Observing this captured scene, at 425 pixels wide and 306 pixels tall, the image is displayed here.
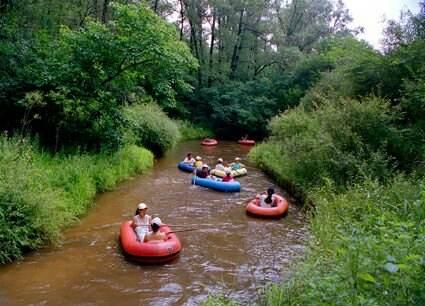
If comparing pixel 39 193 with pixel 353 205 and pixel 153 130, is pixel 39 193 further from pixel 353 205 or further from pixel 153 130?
pixel 153 130

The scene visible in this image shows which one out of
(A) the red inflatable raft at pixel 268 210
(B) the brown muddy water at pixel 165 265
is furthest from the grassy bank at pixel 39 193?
(A) the red inflatable raft at pixel 268 210

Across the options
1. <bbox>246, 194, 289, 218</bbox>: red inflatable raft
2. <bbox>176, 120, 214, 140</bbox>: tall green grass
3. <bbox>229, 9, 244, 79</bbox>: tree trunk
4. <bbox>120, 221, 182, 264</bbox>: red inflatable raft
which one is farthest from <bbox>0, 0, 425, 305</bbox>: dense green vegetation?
<bbox>229, 9, 244, 79</bbox>: tree trunk

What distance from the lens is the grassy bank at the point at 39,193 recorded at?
6160 millimetres

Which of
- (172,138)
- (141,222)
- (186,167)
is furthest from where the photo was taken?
(172,138)

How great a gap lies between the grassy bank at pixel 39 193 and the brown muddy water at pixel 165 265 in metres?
0.28

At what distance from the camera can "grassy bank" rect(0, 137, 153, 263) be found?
20.2 feet

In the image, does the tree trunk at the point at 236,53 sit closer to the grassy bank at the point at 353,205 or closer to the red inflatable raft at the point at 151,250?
the grassy bank at the point at 353,205

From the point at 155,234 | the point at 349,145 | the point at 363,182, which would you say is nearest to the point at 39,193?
the point at 155,234

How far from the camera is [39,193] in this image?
6.79 m

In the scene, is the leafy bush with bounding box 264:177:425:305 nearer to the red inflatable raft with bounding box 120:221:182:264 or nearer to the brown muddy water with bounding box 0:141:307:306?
the brown muddy water with bounding box 0:141:307:306

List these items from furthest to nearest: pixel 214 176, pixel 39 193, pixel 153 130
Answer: pixel 153 130
pixel 214 176
pixel 39 193

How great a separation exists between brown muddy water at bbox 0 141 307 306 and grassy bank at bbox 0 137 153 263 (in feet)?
0.93

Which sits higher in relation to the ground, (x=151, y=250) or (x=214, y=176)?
(x=214, y=176)

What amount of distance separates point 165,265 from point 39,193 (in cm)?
257
